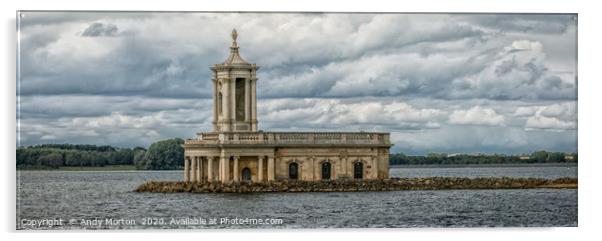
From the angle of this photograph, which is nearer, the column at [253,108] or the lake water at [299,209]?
the lake water at [299,209]

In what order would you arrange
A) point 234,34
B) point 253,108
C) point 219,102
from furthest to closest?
point 219,102
point 253,108
point 234,34

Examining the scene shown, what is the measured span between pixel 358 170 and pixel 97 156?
10.3m

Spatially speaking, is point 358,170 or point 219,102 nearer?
point 358,170

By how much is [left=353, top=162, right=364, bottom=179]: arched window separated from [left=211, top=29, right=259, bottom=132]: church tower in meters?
3.62

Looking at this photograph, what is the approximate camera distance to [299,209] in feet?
A: 171

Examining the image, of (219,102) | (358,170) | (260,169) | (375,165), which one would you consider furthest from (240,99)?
(375,165)

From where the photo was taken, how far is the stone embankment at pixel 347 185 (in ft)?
194

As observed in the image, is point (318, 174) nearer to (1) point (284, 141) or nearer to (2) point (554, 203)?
(1) point (284, 141)

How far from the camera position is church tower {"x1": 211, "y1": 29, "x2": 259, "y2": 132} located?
60125mm

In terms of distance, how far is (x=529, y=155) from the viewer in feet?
171

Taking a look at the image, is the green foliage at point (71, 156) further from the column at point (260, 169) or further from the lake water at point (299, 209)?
the column at point (260, 169)

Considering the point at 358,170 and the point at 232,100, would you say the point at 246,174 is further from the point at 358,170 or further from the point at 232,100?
the point at 358,170

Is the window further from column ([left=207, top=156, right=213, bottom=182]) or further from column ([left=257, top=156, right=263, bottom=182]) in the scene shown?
column ([left=257, top=156, right=263, bottom=182])

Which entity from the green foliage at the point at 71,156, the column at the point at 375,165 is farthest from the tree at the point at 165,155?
the column at the point at 375,165
